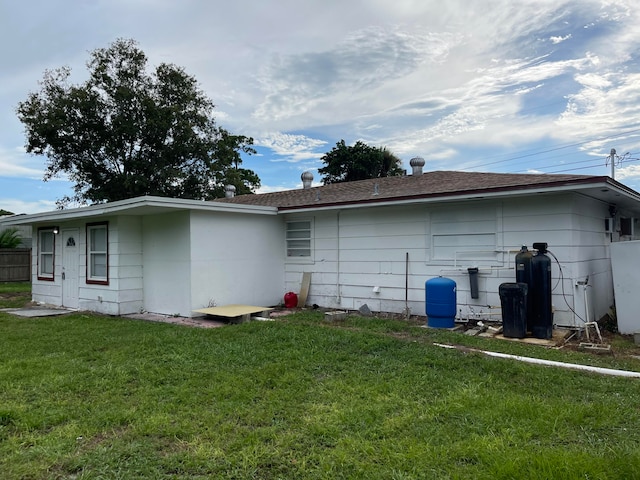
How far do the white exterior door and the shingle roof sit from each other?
16.7 feet

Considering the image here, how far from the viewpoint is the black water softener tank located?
658cm

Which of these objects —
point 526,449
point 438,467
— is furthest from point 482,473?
point 526,449


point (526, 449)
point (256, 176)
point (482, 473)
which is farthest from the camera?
point (256, 176)

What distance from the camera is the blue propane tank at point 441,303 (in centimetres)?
745

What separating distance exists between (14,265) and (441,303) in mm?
20293

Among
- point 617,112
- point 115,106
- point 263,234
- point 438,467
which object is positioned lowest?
point 438,467

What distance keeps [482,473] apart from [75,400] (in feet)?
11.8

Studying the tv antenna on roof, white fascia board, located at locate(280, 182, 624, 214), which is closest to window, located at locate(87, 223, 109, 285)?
white fascia board, located at locate(280, 182, 624, 214)

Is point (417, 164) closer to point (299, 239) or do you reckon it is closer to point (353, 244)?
point (353, 244)

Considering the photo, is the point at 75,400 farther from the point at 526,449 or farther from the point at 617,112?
the point at 617,112

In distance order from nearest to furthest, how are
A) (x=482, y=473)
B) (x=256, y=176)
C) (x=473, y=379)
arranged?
(x=482, y=473)
(x=473, y=379)
(x=256, y=176)

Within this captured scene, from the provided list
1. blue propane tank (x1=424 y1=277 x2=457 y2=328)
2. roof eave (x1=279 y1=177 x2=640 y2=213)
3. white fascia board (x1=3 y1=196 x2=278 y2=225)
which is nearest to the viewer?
roof eave (x1=279 y1=177 x2=640 y2=213)

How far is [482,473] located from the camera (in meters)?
2.53

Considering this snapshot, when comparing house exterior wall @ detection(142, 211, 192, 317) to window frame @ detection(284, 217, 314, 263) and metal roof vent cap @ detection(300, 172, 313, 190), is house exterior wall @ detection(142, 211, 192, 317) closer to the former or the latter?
window frame @ detection(284, 217, 314, 263)
